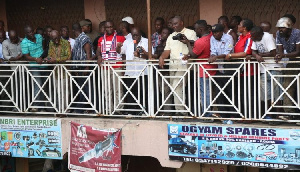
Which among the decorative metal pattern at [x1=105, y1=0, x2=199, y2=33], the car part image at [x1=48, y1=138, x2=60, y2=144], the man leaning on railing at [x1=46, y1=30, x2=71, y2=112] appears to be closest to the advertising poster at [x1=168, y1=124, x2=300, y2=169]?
the car part image at [x1=48, y1=138, x2=60, y2=144]

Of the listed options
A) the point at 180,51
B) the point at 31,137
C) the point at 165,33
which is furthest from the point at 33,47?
the point at 180,51

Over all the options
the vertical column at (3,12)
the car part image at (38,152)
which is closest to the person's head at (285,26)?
the car part image at (38,152)

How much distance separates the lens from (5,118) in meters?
10.0

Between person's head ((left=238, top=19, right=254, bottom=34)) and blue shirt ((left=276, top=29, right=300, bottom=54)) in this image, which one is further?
person's head ((left=238, top=19, right=254, bottom=34))

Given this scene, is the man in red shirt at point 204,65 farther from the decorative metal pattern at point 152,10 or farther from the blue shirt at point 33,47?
the blue shirt at point 33,47

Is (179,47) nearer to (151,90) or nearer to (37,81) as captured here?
(151,90)

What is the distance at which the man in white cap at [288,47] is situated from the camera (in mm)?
7626

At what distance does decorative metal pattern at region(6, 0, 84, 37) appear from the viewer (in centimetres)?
1250

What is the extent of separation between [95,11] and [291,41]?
579 cm

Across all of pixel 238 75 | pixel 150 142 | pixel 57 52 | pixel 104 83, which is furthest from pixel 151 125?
pixel 57 52

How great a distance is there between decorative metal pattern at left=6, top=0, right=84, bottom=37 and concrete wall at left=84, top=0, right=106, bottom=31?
0.51ft

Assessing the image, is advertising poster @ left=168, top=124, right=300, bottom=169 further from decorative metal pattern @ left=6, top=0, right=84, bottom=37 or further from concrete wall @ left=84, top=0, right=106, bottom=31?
decorative metal pattern @ left=6, top=0, right=84, bottom=37

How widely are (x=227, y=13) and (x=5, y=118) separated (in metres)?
5.08

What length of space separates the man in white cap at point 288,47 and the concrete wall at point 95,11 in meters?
5.39
